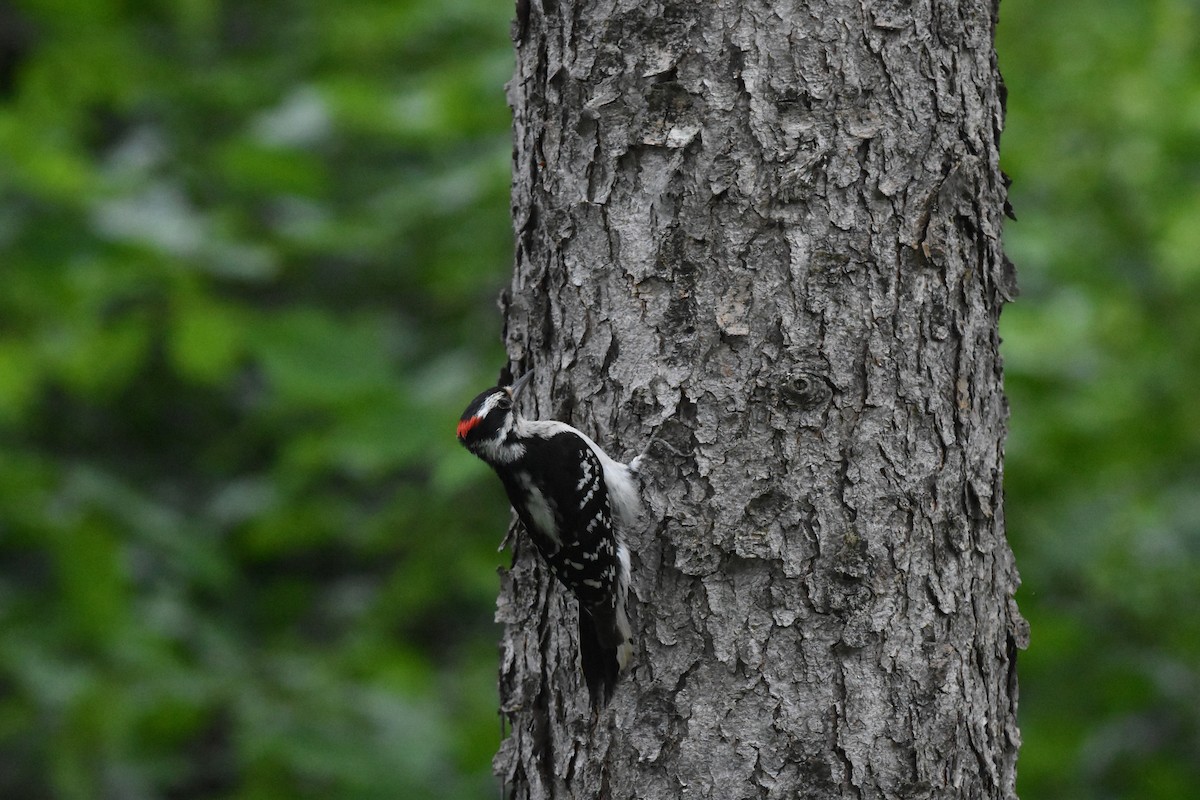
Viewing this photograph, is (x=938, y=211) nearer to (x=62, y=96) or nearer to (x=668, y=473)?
(x=668, y=473)

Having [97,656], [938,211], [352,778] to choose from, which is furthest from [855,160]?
[97,656]

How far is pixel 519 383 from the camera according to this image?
2.80m

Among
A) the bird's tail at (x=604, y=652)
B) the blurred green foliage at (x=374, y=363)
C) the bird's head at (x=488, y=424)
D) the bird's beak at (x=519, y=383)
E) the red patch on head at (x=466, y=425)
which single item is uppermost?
the blurred green foliage at (x=374, y=363)

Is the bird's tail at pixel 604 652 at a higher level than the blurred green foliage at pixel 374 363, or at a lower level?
lower

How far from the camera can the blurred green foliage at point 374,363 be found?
4.32 metres

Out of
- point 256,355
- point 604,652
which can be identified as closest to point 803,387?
point 604,652

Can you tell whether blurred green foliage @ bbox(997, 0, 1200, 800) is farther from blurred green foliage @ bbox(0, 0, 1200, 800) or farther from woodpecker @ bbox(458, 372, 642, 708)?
woodpecker @ bbox(458, 372, 642, 708)

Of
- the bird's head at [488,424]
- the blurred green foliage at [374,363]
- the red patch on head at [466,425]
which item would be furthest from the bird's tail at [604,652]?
the blurred green foliage at [374,363]

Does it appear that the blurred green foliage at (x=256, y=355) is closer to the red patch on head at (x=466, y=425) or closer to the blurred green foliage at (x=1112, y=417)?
the red patch on head at (x=466, y=425)

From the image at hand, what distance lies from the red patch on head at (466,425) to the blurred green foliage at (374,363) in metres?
0.37

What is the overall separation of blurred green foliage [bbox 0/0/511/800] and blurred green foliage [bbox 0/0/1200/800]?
2 centimetres

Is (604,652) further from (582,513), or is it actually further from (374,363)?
(374,363)

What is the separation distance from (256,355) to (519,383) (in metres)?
2.10

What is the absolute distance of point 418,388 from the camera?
454 cm
